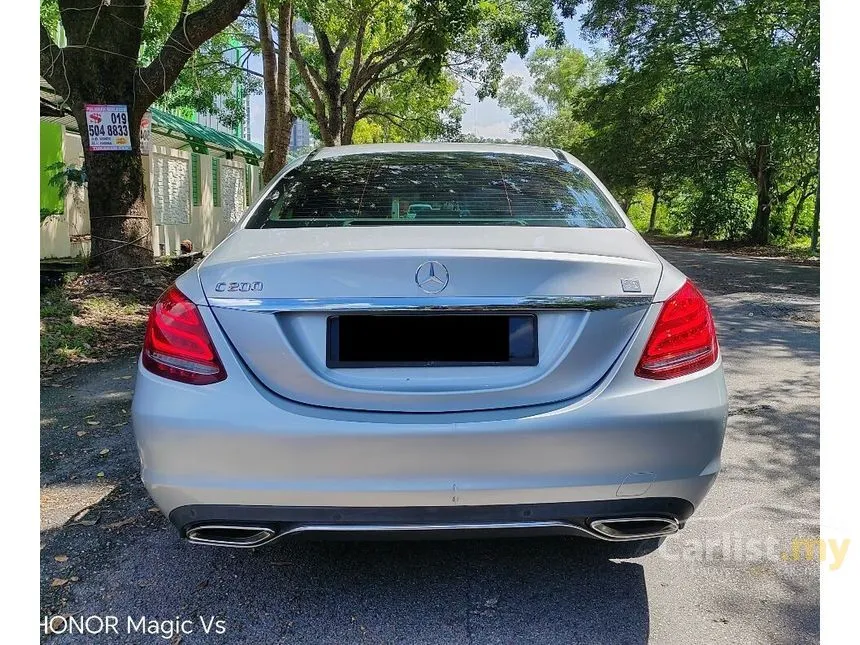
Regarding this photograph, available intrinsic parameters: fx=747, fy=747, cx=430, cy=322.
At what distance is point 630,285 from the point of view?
219 cm

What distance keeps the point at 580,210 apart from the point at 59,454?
10.0ft

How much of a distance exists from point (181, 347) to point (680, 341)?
1480 mm

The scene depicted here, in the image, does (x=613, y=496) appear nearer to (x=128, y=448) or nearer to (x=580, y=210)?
(x=580, y=210)

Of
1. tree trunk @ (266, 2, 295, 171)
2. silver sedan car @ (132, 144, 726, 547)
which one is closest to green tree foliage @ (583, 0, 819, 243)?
tree trunk @ (266, 2, 295, 171)

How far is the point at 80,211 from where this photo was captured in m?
13.2

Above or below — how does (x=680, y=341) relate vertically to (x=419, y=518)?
above

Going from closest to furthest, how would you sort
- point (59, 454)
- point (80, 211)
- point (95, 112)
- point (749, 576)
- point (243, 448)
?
point (243, 448) → point (749, 576) → point (59, 454) → point (95, 112) → point (80, 211)

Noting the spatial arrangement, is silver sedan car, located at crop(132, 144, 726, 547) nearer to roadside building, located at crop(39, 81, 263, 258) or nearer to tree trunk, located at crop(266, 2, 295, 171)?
roadside building, located at crop(39, 81, 263, 258)

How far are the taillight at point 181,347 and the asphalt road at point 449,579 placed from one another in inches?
33.7

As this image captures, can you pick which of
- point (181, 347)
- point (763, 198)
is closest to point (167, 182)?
point (181, 347)

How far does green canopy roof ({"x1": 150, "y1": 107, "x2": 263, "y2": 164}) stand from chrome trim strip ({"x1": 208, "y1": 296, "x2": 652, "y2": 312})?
14.0 m

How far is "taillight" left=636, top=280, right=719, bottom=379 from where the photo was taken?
7.18ft

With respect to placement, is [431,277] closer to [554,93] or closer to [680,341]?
[680,341]

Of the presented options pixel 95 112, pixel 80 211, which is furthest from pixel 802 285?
pixel 80 211
